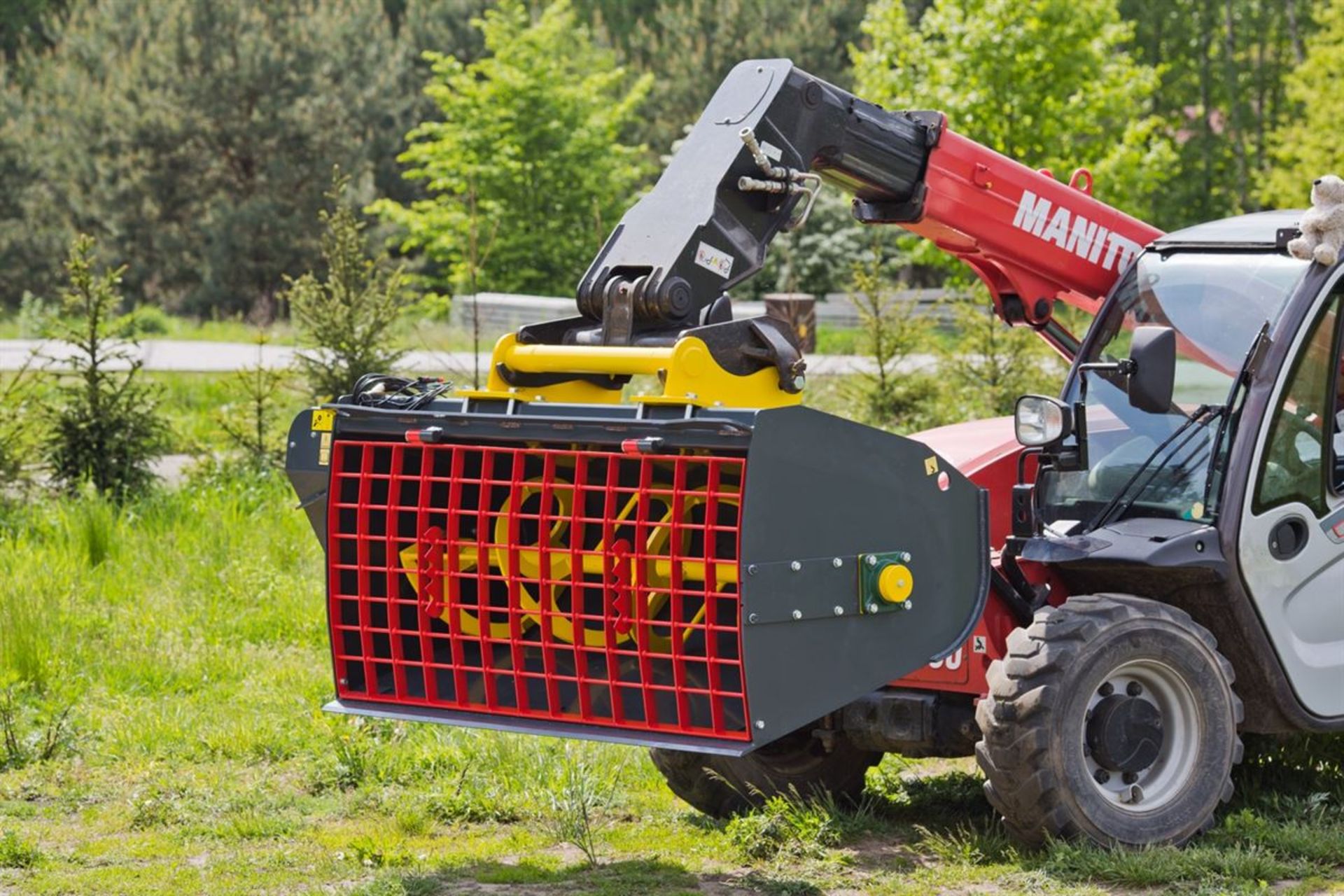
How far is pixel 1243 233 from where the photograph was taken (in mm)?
6207

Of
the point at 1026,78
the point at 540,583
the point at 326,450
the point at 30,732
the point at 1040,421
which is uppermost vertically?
the point at 1026,78

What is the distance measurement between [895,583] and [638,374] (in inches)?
38.6

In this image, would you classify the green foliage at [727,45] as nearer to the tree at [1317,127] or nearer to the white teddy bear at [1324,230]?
the tree at [1317,127]

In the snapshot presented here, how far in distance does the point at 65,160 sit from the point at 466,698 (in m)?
32.3

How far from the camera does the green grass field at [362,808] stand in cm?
562

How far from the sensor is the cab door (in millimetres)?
5801

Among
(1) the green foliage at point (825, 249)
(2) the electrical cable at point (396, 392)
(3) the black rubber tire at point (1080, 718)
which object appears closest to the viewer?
(3) the black rubber tire at point (1080, 718)

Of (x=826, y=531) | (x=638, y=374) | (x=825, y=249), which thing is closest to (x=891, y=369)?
(x=638, y=374)

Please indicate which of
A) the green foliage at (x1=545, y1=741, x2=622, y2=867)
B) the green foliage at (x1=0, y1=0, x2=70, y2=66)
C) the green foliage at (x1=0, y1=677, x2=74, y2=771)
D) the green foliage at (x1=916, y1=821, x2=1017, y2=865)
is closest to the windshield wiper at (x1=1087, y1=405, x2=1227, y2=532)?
the green foliage at (x1=916, y1=821, x2=1017, y2=865)

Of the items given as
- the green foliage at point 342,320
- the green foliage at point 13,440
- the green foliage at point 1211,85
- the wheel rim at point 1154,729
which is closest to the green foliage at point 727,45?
the green foliage at point 1211,85

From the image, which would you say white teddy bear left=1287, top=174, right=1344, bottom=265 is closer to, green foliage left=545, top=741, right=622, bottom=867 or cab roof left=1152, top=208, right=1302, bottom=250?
cab roof left=1152, top=208, right=1302, bottom=250

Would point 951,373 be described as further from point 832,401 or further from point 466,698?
point 466,698

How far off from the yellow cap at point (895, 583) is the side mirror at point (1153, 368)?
1002mm

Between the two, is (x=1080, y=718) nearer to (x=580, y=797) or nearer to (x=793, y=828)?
(x=793, y=828)
